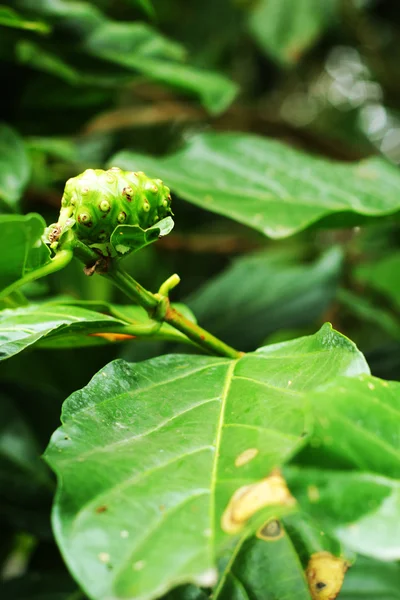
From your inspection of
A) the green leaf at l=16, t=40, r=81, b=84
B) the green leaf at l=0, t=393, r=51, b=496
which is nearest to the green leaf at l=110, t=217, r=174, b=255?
the green leaf at l=0, t=393, r=51, b=496

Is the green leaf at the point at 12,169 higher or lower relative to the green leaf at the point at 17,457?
higher

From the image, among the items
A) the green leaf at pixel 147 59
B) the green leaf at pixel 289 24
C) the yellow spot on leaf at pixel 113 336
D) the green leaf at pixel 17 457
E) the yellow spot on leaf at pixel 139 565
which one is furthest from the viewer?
the green leaf at pixel 289 24

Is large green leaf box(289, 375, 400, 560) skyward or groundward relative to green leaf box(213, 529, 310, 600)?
skyward

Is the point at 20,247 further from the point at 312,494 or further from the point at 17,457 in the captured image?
the point at 17,457

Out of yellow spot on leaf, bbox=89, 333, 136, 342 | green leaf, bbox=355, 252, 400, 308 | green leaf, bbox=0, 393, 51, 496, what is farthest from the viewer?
green leaf, bbox=355, 252, 400, 308

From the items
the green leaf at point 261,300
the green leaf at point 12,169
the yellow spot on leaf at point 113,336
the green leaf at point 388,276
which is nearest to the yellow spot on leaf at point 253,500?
the yellow spot on leaf at point 113,336

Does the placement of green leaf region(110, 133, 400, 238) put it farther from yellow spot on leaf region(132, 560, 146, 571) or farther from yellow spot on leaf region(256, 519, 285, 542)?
yellow spot on leaf region(132, 560, 146, 571)

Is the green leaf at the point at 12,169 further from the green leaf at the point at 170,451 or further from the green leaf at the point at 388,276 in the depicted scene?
the green leaf at the point at 388,276

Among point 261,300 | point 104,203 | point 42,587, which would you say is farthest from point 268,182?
point 42,587
